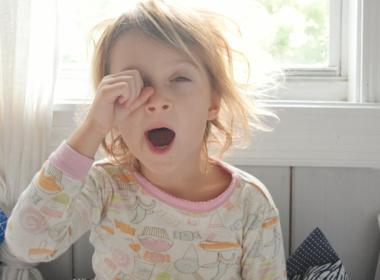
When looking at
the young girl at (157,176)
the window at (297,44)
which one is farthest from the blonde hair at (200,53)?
the window at (297,44)

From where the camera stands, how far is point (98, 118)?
3.16 feet

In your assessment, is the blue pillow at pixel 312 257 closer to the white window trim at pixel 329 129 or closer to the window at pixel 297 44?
the white window trim at pixel 329 129

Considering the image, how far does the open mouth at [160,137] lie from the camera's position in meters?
0.99

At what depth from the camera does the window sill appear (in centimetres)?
124

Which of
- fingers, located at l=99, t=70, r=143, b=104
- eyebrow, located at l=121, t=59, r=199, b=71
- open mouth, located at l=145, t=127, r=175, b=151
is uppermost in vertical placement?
eyebrow, located at l=121, t=59, r=199, b=71

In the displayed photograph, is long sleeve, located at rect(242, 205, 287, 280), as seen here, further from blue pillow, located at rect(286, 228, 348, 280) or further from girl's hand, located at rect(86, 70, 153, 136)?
girl's hand, located at rect(86, 70, 153, 136)

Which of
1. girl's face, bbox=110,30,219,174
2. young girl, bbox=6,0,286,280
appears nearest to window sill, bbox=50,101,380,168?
young girl, bbox=6,0,286,280

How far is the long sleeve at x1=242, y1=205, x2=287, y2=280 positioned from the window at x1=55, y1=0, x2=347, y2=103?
0.38 m

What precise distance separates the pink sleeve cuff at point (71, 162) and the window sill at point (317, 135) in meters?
0.30

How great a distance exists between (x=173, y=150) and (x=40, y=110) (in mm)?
326

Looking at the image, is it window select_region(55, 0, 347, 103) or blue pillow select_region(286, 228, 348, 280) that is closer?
blue pillow select_region(286, 228, 348, 280)

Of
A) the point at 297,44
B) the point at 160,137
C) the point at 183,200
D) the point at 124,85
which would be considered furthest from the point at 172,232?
the point at 297,44

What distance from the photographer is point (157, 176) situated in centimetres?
109

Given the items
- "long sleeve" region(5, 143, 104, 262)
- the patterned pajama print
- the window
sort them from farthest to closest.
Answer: the window, the patterned pajama print, "long sleeve" region(5, 143, 104, 262)
